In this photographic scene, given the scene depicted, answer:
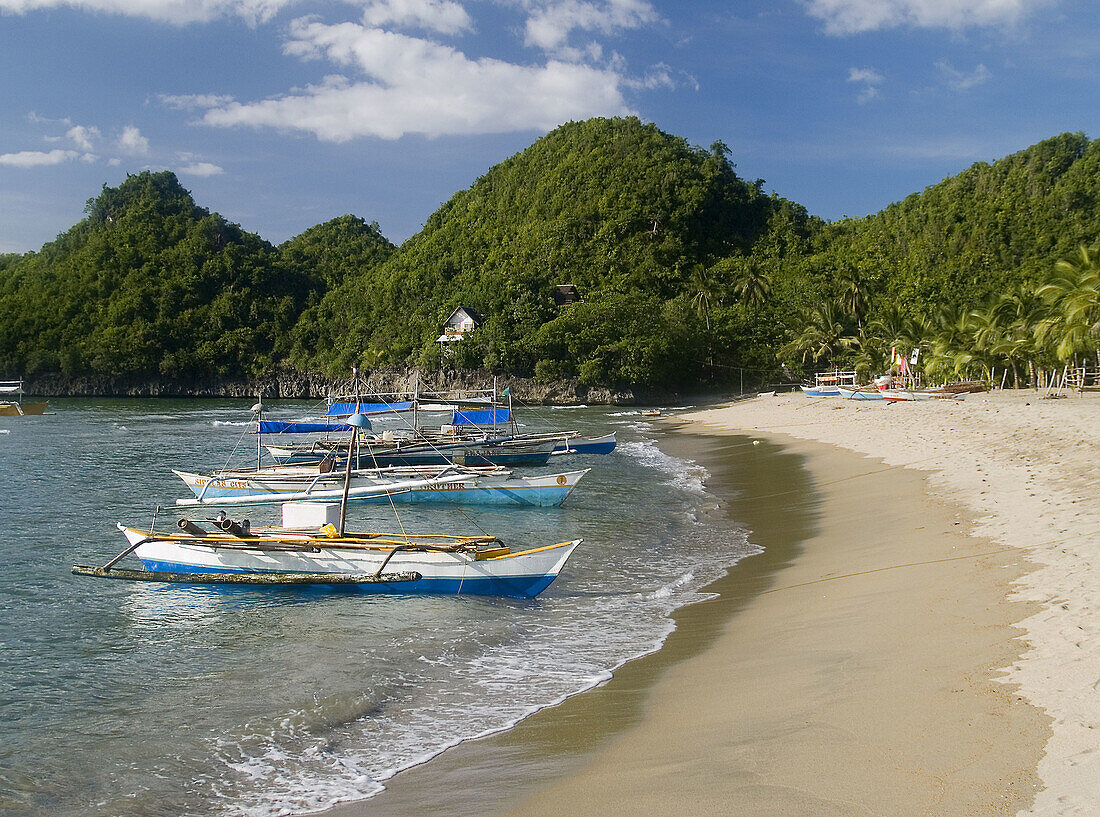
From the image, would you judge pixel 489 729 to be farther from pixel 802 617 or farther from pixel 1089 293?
pixel 1089 293

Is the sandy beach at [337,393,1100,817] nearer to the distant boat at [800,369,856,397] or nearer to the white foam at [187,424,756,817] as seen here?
the white foam at [187,424,756,817]

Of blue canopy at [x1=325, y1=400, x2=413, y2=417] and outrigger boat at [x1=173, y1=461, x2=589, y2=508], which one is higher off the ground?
blue canopy at [x1=325, y1=400, x2=413, y2=417]

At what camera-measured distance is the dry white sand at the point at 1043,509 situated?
5078 mm

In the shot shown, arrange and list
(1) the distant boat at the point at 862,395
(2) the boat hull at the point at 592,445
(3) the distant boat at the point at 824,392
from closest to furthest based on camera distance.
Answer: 1. (2) the boat hull at the point at 592,445
2. (1) the distant boat at the point at 862,395
3. (3) the distant boat at the point at 824,392

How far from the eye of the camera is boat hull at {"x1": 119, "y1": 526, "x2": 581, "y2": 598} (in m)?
11.2

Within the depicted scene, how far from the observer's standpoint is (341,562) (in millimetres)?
11547

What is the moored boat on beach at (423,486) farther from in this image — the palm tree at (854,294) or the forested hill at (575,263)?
the palm tree at (854,294)

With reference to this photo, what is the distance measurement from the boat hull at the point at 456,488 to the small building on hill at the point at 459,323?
63.5 meters

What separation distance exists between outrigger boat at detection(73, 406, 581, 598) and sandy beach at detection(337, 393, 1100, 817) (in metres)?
2.42

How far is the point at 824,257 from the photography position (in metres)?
84.0

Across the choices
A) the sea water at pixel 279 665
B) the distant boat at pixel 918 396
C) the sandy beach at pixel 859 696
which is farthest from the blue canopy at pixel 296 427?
the distant boat at pixel 918 396

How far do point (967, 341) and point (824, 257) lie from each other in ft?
124

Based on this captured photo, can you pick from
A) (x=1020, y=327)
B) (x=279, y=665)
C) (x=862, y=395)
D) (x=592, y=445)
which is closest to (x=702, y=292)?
(x=1020, y=327)

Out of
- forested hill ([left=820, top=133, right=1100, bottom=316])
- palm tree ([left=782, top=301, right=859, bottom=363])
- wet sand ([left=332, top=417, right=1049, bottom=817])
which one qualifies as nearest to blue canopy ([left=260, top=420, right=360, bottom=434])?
wet sand ([left=332, top=417, right=1049, bottom=817])
